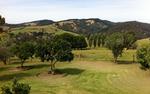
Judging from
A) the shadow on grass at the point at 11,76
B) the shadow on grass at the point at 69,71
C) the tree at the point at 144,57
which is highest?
the tree at the point at 144,57

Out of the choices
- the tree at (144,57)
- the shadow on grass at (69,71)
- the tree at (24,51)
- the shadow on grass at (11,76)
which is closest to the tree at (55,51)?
the shadow on grass at (69,71)

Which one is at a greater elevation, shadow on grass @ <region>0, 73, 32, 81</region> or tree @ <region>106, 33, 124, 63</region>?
tree @ <region>106, 33, 124, 63</region>

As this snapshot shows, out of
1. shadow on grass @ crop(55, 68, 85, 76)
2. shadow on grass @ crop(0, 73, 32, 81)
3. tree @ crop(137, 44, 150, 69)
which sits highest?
tree @ crop(137, 44, 150, 69)

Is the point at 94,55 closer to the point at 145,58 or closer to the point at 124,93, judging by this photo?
the point at 145,58

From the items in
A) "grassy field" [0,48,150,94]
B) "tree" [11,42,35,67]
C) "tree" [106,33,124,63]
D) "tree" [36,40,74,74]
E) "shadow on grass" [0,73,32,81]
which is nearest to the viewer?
"grassy field" [0,48,150,94]

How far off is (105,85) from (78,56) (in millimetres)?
83494

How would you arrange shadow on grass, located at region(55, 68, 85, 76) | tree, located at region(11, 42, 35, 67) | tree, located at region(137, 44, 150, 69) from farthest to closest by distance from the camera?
tree, located at region(11, 42, 35, 67) → shadow on grass, located at region(55, 68, 85, 76) → tree, located at region(137, 44, 150, 69)

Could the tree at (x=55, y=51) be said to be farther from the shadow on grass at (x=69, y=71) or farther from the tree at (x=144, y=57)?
the tree at (x=144, y=57)

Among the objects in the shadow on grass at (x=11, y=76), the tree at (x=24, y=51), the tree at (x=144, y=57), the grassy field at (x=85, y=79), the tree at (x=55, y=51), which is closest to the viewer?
the grassy field at (x=85, y=79)

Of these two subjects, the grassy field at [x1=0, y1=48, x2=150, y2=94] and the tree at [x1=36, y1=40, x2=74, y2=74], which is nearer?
the grassy field at [x1=0, y1=48, x2=150, y2=94]

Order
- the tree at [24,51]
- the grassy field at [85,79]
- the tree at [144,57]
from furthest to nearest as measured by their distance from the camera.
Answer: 1. the tree at [24,51]
2. the tree at [144,57]
3. the grassy field at [85,79]

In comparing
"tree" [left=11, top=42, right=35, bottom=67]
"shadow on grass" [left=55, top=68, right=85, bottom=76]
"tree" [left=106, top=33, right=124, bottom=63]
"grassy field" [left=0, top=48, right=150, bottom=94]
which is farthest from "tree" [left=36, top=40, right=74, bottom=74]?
"tree" [left=106, top=33, right=124, bottom=63]

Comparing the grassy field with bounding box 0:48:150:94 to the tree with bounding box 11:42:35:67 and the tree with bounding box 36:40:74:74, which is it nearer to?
the tree with bounding box 36:40:74:74

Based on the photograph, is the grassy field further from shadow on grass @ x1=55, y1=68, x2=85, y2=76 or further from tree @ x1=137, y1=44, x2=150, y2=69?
tree @ x1=137, y1=44, x2=150, y2=69
